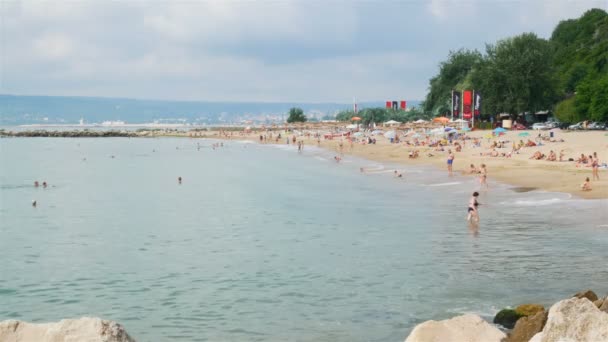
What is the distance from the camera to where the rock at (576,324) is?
8.96 metres

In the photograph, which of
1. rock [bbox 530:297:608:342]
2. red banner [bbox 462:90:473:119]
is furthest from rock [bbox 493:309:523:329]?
red banner [bbox 462:90:473:119]

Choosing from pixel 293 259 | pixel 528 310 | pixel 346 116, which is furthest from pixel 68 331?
pixel 346 116

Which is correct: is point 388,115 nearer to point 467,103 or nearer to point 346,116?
point 346,116

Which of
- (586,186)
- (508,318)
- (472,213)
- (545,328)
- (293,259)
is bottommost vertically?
(293,259)

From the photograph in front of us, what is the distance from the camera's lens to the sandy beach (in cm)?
3619

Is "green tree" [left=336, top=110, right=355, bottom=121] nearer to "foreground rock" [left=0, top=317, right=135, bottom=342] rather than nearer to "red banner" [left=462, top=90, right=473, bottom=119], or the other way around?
"red banner" [left=462, top=90, right=473, bottom=119]

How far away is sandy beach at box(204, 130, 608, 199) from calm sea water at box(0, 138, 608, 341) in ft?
6.83

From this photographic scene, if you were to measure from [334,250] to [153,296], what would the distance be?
7.19 m

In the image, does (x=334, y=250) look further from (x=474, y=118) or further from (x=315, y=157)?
(x=474, y=118)

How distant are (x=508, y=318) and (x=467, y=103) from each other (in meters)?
77.9

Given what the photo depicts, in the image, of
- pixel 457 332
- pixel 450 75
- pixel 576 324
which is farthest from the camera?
pixel 450 75

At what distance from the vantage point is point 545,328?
934 centimetres

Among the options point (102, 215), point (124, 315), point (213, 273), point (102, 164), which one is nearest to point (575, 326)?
point (124, 315)

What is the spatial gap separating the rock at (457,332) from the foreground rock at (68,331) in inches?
156
